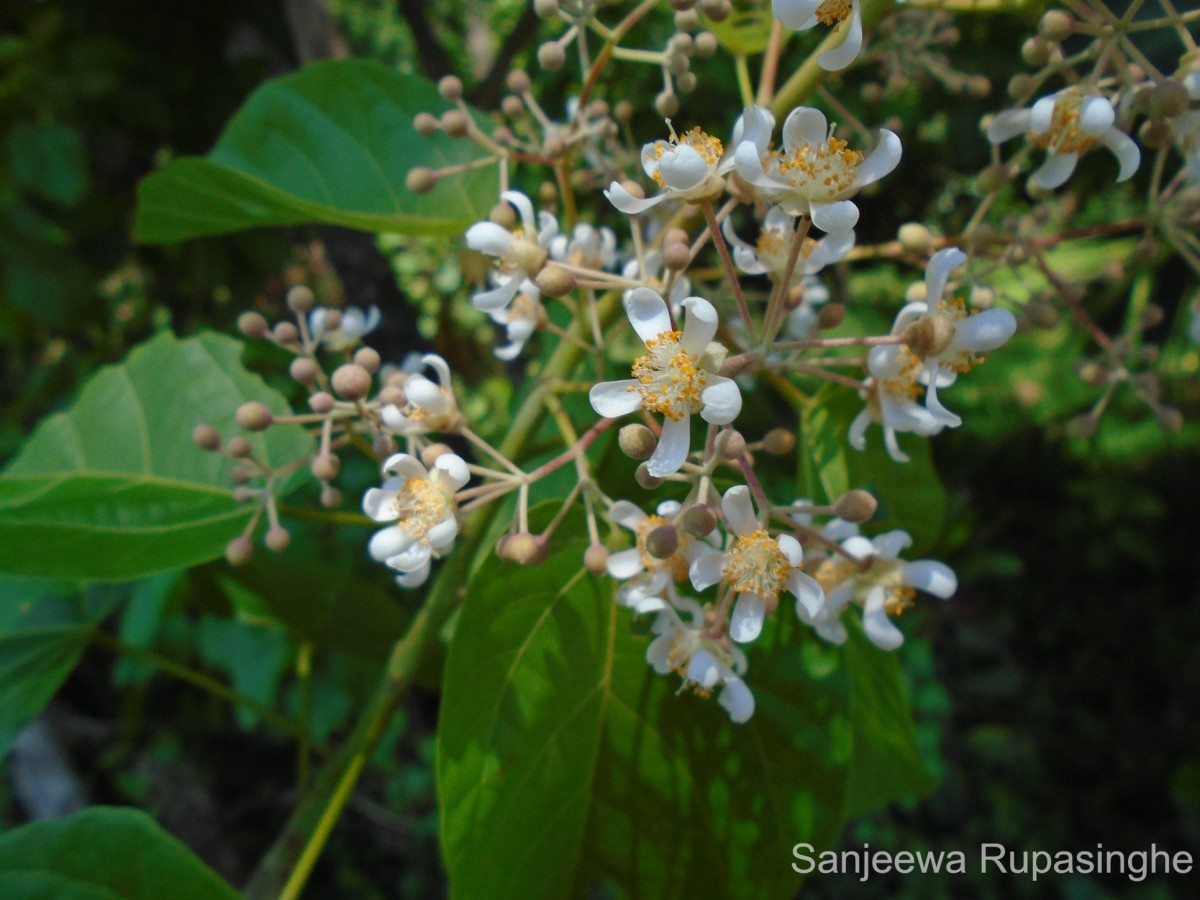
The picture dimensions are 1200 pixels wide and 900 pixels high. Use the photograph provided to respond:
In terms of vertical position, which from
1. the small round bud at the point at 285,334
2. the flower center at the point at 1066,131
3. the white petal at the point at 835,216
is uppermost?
the flower center at the point at 1066,131

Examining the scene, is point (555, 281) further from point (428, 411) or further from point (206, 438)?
point (206, 438)

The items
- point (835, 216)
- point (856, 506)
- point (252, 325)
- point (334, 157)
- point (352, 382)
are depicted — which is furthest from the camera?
point (334, 157)

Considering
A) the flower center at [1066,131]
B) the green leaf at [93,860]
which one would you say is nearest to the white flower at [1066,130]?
the flower center at [1066,131]

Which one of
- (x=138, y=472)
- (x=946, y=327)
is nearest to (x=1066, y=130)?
(x=946, y=327)

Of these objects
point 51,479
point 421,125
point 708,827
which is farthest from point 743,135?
point 51,479

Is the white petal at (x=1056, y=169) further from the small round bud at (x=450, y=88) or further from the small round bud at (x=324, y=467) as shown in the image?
the small round bud at (x=324, y=467)

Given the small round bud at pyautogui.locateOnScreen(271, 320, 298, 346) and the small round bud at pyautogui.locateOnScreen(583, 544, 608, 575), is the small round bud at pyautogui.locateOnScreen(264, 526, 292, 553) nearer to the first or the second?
the small round bud at pyautogui.locateOnScreen(271, 320, 298, 346)
